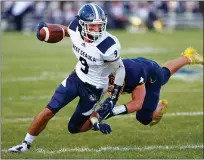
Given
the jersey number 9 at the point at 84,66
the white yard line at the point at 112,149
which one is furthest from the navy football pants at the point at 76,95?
the white yard line at the point at 112,149

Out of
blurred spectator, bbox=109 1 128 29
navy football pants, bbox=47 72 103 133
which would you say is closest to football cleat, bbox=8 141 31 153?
navy football pants, bbox=47 72 103 133

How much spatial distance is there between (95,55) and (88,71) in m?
0.22

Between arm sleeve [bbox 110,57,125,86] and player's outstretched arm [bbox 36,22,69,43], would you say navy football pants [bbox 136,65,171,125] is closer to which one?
arm sleeve [bbox 110,57,125,86]

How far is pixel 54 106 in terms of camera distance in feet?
18.7

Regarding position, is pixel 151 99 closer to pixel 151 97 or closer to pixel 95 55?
pixel 151 97

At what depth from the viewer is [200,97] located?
915 cm

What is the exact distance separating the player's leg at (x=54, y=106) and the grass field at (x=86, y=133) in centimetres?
12

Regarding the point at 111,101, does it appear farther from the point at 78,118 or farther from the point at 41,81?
the point at 41,81

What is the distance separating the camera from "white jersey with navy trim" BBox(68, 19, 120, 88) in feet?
18.2

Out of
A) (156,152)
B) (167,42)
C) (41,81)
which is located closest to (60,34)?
(156,152)

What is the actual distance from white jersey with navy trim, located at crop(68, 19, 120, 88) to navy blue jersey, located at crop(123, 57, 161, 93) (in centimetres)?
25

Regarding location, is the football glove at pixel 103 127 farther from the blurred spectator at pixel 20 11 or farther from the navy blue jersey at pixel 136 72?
the blurred spectator at pixel 20 11

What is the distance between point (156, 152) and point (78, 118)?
2.80ft

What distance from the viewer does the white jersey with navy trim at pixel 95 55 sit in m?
5.55
